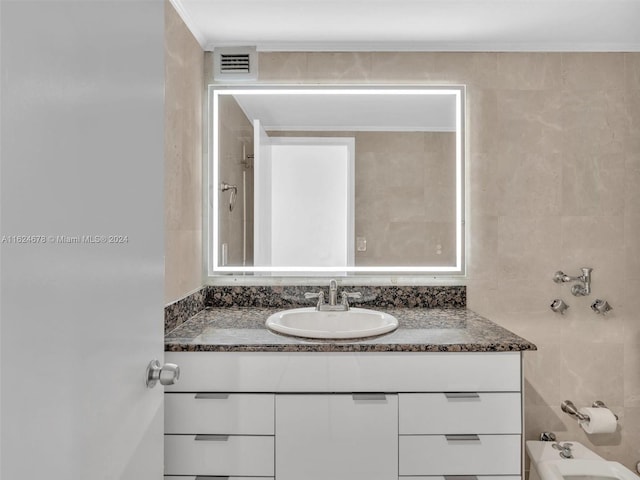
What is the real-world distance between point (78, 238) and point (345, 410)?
1121 mm

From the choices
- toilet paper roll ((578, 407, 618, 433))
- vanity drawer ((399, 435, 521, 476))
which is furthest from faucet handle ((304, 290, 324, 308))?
toilet paper roll ((578, 407, 618, 433))

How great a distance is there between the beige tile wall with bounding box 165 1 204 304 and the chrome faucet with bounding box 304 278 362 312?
1.87ft

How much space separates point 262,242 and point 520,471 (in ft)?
4.64

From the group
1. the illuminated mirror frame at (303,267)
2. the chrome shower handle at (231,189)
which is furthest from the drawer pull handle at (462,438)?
the chrome shower handle at (231,189)

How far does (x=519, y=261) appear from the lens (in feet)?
6.94

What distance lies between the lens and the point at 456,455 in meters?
1.49

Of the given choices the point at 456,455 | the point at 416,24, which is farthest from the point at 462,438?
the point at 416,24

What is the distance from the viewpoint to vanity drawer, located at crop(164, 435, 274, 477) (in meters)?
1.47

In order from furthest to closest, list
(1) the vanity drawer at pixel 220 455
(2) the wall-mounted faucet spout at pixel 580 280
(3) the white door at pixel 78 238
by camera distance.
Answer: (2) the wall-mounted faucet spout at pixel 580 280, (1) the vanity drawer at pixel 220 455, (3) the white door at pixel 78 238

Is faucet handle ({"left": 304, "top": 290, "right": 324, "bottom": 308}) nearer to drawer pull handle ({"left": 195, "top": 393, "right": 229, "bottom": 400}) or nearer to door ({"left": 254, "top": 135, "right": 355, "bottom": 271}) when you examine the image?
door ({"left": 254, "top": 135, "right": 355, "bottom": 271})

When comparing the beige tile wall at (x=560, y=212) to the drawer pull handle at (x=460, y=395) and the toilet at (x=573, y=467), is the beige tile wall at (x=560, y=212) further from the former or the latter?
the drawer pull handle at (x=460, y=395)

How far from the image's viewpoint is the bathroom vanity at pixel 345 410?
1.48 meters

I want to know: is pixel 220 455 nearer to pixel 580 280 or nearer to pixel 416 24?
pixel 580 280

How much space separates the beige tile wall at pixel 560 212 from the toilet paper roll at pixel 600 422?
13 cm
